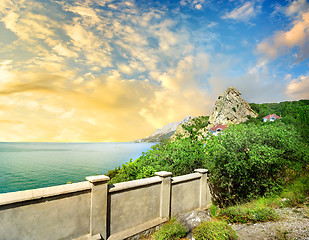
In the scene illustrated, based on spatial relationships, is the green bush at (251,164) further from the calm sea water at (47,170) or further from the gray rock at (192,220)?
the calm sea water at (47,170)

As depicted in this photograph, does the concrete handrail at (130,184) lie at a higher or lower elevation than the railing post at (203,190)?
higher

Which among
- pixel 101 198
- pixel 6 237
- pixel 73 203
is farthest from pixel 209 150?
pixel 6 237

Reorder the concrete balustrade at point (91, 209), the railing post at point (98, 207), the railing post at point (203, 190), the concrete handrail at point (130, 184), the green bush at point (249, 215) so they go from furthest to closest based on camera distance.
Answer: the railing post at point (203, 190), the green bush at point (249, 215), the concrete handrail at point (130, 184), the railing post at point (98, 207), the concrete balustrade at point (91, 209)

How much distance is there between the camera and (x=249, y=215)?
22.2 feet

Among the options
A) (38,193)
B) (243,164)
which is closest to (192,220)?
(243,164)

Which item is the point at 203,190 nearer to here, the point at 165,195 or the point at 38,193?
the point at 165,195

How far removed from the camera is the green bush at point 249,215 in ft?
21.5

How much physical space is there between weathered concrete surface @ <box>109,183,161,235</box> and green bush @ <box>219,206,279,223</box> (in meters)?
2.70

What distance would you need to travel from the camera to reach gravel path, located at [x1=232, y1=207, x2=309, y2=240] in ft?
17.6

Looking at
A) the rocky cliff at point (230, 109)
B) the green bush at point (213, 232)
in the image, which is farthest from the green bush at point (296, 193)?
the rocky cliff at point (230, 109)

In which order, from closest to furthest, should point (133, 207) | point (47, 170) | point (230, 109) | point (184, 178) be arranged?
point (133, 207) < point (184, 178) < point (47, 170) < point (230, 109)

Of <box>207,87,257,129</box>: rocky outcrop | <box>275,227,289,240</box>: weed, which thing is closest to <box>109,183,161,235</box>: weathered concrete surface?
<box>275,227,289,240</box>: weed

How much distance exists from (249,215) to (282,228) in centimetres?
110

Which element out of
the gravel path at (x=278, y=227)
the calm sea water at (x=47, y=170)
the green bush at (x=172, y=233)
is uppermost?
the gravel path at (x=278, y=227)
